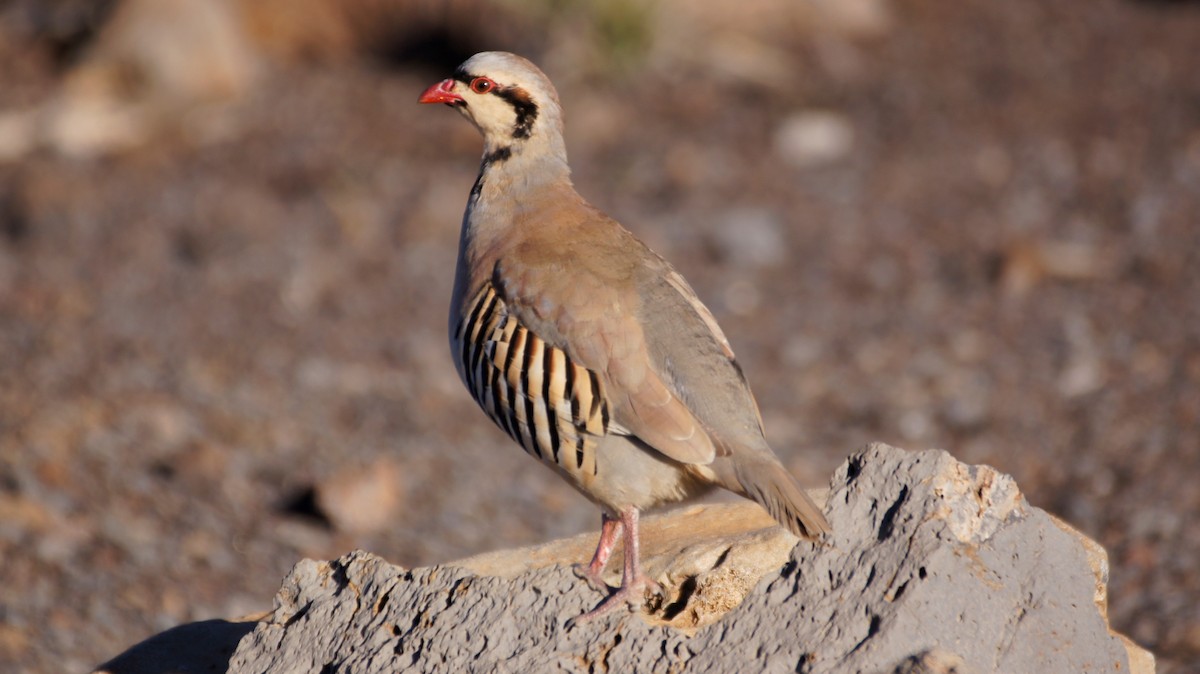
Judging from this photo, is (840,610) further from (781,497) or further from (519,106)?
(519,106)

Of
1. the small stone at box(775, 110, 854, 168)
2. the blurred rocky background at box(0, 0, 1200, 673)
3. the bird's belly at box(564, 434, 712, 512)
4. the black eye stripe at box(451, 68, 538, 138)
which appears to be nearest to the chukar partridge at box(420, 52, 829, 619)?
the bird's belly at box(564, 434, 712, 512)

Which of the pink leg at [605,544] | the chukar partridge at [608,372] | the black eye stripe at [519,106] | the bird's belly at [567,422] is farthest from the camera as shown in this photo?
the black eye stripe at [519,106]

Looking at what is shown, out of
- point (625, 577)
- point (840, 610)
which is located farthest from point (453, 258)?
point (840, 610)

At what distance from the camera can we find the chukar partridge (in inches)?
160

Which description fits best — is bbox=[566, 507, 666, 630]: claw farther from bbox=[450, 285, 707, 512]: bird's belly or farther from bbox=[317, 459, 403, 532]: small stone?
bbox=[317, 459, 403, 532]: small stone

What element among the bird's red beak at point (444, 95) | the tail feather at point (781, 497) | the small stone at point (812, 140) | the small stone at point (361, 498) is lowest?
the small stone at point (361, 498)

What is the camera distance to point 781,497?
12.0ft

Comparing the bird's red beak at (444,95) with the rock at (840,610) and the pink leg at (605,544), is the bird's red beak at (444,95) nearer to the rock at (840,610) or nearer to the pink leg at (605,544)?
the pink leg at (605,544)

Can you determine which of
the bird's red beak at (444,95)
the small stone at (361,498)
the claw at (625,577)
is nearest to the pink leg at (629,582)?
the claw at (625,577)

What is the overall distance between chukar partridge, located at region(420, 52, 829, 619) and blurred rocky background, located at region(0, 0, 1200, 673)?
8.16 ft

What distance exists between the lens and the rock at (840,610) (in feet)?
10.8

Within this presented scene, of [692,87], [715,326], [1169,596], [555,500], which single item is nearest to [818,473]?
[555,500]

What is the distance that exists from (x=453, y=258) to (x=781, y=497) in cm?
694

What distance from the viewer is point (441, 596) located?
371cm
